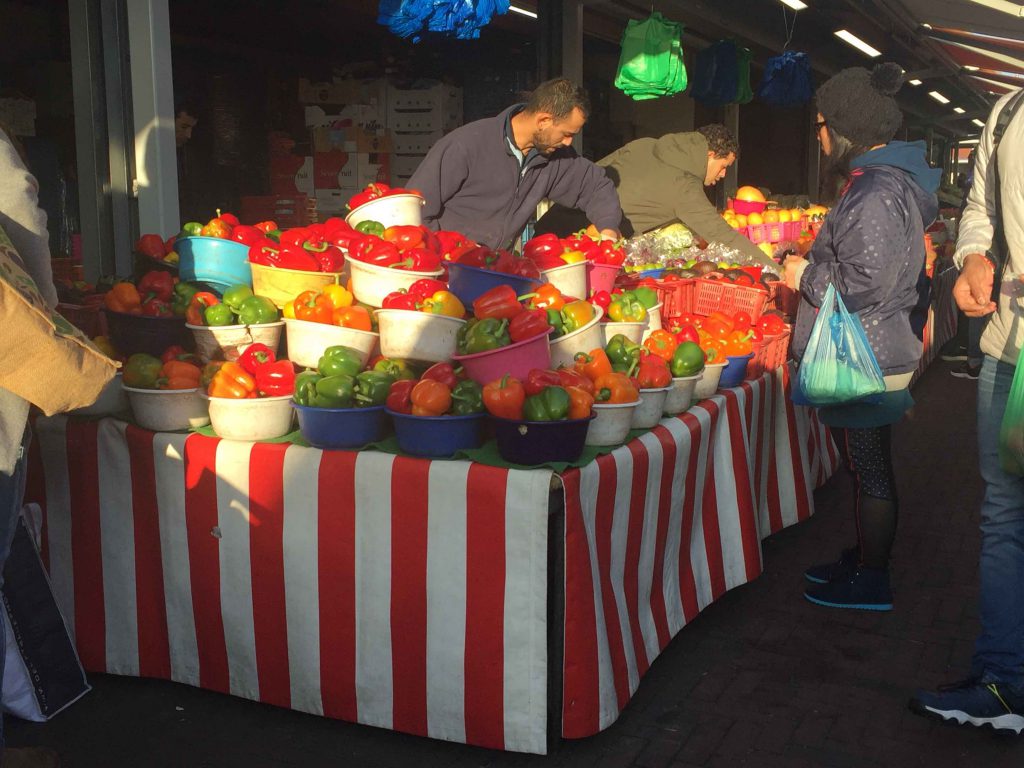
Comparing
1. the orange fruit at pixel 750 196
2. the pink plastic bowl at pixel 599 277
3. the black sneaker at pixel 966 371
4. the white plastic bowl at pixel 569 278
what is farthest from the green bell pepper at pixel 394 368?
the black sneaker at pixel 966 371

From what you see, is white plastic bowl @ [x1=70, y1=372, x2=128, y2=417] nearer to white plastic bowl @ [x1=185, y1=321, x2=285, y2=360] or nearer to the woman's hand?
white plastic bowl @ [x1=185, y1=321, x2=285, y2=360]

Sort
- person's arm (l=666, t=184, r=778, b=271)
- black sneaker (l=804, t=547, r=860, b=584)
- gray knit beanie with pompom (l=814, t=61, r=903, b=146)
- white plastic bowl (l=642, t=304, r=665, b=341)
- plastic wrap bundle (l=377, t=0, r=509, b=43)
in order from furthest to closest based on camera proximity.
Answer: person's arm (l=666, t=184, r=778, b=271) → plastic wrap bundle (l=377, t=0, r=509, b=43) → black sneaker (l=804, t=547, r=860, b=584) → white plastic bowl (l=642, t=304, r=665, b=341) → gray knit beanie with pompom (l=814, t=61, r=903, b=146)

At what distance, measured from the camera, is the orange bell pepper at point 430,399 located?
2914 millimetres

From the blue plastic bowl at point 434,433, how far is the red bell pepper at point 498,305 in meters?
0.38

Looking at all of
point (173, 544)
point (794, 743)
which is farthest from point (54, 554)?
point (794, 743)

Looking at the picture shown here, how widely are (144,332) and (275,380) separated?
1.88 feet

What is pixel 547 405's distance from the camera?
2863 millimetres

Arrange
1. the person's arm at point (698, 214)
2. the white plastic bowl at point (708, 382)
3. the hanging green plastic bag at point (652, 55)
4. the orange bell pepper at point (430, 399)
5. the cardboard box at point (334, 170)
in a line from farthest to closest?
1. the cardboard box at point (334, 170)
2. the hanging green plastic bag at point (652, 55)
3. the person's arm at point (698, 214)
4. the white plastic bowl at point (708, 382)
5. the orange bell pepper at point (430, 399)

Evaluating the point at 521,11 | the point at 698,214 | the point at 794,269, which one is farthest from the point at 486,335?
the point at 521,11

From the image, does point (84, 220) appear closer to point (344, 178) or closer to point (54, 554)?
point (54, 554)

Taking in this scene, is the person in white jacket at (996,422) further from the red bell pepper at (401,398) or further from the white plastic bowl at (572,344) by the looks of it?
the red bell pepper at (401,398)

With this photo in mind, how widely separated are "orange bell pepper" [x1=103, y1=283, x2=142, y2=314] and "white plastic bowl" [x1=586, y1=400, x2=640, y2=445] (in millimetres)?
1554

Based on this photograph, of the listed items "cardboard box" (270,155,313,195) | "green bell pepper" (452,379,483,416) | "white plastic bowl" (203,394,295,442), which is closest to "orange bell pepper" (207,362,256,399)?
"white plastic bowl" (203,394,295,442)

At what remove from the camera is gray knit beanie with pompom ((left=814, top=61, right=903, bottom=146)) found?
12.1 feet
